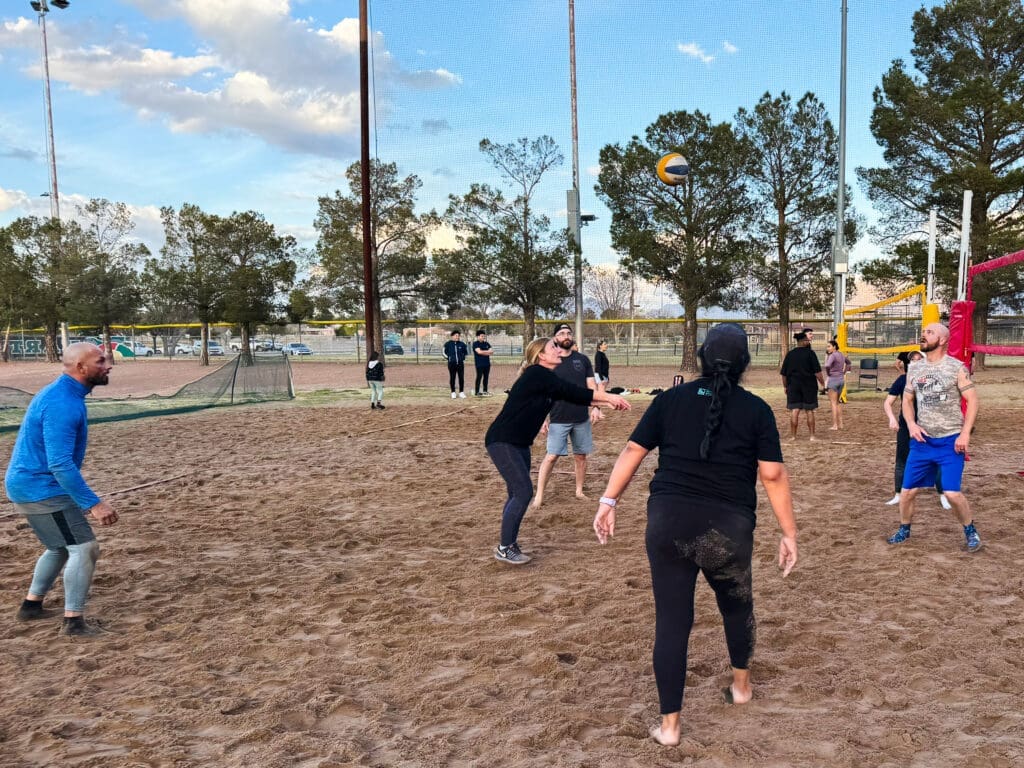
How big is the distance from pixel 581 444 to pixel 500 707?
3.99 meters

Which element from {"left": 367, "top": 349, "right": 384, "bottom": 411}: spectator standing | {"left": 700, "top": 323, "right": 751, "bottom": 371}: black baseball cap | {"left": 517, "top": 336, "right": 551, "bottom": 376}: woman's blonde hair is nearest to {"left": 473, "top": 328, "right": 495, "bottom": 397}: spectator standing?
{"left": 367, "top": 349, "right": 384, "bottom": 411}: spectator standing

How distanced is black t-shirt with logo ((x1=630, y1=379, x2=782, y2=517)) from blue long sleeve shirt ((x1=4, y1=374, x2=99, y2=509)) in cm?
305

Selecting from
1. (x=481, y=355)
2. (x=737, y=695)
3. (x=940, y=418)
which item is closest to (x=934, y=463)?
(x=940, y=418)

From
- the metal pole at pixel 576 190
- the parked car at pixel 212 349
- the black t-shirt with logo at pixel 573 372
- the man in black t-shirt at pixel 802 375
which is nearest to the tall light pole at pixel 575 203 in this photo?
the metal pole at pixel 576 190

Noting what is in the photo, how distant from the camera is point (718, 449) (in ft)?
9.16

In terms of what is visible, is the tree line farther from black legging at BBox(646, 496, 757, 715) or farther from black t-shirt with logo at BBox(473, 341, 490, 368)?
black legging at BBox(646, 496, 757, 715)

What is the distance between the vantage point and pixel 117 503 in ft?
24.4

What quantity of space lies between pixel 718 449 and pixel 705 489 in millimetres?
161

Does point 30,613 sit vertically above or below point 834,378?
below

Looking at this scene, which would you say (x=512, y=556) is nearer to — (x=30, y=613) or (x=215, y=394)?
(x=30, y=613)

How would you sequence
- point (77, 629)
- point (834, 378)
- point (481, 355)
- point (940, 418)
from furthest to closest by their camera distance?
point (481, 355) → point (834, 378) → point (940, 418) → point (77, 629)

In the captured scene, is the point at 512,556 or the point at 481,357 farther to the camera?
the point at 481,357

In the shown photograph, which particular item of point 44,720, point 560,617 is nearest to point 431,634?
point 560,617

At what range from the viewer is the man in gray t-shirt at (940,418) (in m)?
5.32
